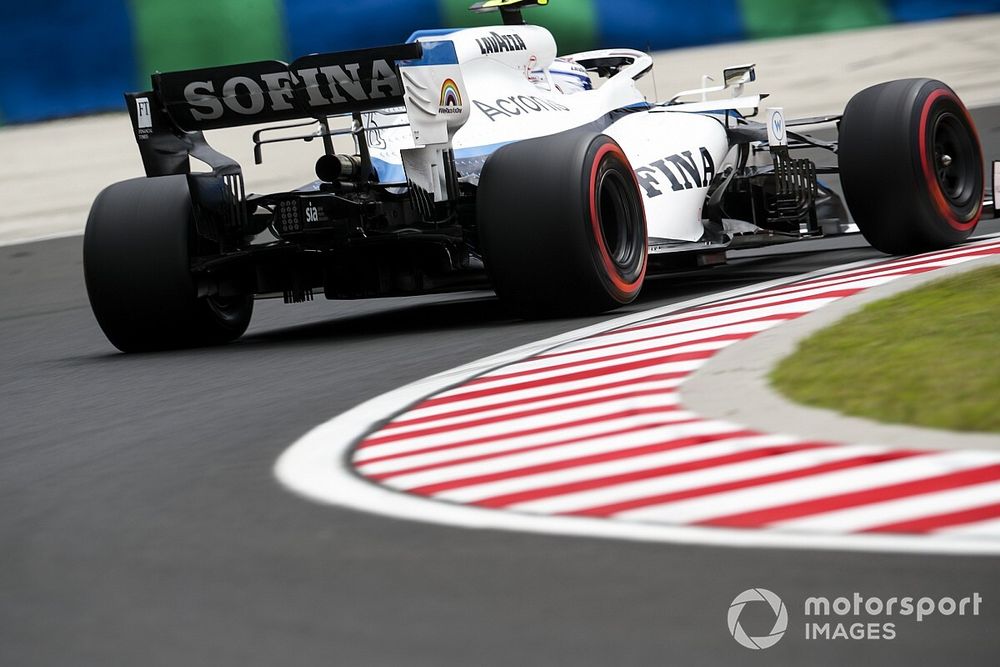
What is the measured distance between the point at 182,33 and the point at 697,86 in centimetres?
492

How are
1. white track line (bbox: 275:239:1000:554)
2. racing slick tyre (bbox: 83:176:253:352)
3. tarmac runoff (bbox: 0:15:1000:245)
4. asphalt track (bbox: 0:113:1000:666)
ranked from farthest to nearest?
1. tarmac runoff (bbox: 0:15:1000:245)
2. racing slick tyre (bbox: 83:176:253:352)
3. white track line (bbox: 275:239:1000:554)
4. asphalt track (bbox: 0:113:1000:666)

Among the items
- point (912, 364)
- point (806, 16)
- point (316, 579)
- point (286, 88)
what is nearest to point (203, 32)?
point (806, 16)

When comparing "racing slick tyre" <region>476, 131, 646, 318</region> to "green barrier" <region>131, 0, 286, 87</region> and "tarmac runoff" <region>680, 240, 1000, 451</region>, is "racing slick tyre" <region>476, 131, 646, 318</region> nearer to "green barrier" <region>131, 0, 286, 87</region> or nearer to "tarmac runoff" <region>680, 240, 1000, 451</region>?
"tarmac runoff" <region>680, 240, 1000, 451</region>

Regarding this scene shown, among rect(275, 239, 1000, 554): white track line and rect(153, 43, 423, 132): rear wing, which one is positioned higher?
rect(153, 43, 423, 132): rear wing

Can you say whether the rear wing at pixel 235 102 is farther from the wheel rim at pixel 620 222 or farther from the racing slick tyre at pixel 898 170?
the racing slick tyre at pixel 898 170

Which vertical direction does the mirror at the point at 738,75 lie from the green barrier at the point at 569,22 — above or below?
below

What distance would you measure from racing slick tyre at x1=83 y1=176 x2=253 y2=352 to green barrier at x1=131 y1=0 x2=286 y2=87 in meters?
A: 6.43

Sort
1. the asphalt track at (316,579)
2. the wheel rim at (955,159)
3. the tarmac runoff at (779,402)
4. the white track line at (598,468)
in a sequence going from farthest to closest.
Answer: the wheel rim at (955,159)
the tarmac runoff at (779,402)
the white track line at (598,468)
the asphalt track at (316,579)

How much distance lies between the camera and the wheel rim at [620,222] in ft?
28.3

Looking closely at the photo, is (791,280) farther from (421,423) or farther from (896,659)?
(896,659)

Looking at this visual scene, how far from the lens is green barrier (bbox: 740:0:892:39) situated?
16.0 metres

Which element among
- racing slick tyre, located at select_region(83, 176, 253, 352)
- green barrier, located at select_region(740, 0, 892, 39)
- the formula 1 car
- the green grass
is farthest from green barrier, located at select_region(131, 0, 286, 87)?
the green grass

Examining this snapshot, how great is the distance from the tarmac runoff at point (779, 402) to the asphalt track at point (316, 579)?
3.21ft

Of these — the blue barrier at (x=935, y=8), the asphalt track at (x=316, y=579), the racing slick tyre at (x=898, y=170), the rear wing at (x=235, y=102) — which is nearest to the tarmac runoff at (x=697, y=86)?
the blue barrier at (x=935, y=8)
